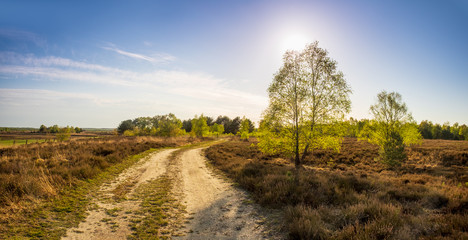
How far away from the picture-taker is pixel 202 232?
6180 millimetres

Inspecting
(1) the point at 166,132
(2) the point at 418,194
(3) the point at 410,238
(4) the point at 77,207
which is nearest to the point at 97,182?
(4) the point at 77,207

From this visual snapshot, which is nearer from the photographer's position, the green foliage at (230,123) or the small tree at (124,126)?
the small tree at (124,126)

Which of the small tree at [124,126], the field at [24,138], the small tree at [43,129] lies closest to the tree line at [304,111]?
the field at [24,138]

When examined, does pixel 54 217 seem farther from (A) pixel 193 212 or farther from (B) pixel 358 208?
(B) pixel 358 208

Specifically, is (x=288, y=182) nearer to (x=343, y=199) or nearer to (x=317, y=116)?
(x=343, y=199)

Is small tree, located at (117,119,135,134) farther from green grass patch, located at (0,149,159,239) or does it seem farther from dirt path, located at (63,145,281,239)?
green grass patch, located at (0,149,159,239)

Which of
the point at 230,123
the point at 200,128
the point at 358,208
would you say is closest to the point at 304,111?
the point at 358,208

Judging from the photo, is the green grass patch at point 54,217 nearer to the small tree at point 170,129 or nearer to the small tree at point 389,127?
the small tree at point 389,127

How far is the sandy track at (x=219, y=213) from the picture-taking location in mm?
6137

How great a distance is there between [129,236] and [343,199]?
26.7ft

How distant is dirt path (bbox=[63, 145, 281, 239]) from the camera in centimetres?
602

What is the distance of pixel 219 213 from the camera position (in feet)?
25.4

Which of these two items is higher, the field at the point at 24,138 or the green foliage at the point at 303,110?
the green foliage at the point at 303,110

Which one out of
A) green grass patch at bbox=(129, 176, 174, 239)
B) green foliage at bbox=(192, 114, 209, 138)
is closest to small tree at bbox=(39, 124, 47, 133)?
green foliage at bbox=(192, 114, 209, 138)
